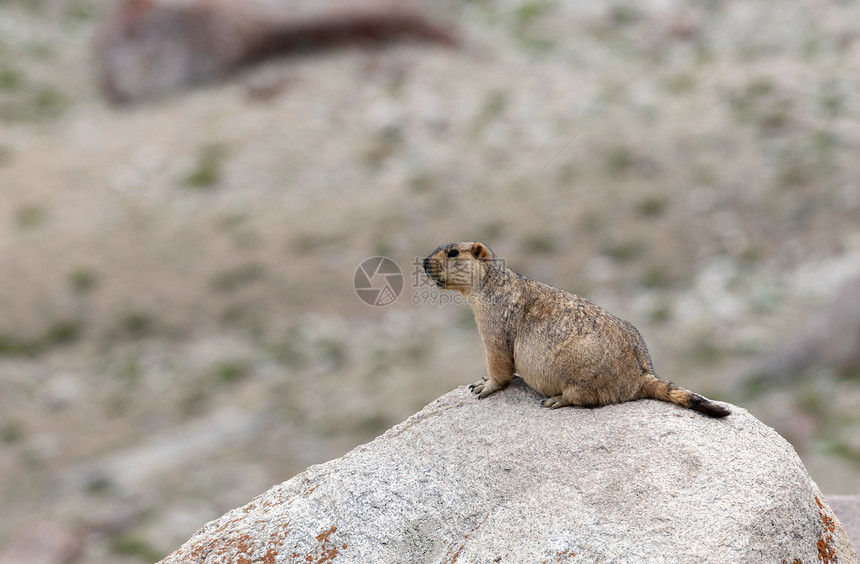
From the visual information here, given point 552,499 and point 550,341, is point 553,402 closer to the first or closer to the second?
point 550,341

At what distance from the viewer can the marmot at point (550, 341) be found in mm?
6785

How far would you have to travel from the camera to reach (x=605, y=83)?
27953 millimetres

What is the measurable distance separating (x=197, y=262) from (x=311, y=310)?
3.66 meters

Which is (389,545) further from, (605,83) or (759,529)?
(605,83)

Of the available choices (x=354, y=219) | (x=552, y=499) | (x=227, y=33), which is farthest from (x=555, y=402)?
(x=227, y=33)

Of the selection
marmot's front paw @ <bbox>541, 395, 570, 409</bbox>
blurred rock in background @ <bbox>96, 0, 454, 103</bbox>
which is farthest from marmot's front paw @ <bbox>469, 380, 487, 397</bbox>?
blurred rock in background @ <bbox>96, 0, 454, 103</bbox>

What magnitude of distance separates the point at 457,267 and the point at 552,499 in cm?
236

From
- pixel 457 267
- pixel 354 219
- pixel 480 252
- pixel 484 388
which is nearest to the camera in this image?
pixel 484 388

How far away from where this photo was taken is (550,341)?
22.9 ft

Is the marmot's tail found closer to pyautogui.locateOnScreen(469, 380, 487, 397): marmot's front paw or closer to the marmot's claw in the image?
the marmot's claw

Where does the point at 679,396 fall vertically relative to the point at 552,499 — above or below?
above

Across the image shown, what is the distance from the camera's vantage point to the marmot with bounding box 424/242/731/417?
6785 mm

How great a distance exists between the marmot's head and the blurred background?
19.6 feet

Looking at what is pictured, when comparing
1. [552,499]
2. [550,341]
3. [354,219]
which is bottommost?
[354,219]
